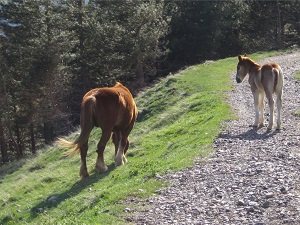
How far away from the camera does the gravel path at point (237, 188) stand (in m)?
7.71

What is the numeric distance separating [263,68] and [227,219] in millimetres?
7416

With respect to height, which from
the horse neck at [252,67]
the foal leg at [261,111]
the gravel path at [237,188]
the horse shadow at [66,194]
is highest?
the horse neck at [252,67]

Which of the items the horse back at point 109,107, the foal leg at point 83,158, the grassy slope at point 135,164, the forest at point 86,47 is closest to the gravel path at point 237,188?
the grassy slope at point 135,164

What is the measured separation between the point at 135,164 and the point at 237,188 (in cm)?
455

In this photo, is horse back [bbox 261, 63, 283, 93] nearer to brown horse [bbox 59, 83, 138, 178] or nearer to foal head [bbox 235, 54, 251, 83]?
foal head [bbox 235, 54, 251, 83]

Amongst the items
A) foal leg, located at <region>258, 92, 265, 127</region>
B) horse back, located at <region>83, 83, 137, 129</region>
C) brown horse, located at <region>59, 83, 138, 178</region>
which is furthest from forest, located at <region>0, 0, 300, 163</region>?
foal leg, located at <region>258, 92, 265, 127</region>

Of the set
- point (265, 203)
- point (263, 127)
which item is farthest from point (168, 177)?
point (263, 127)

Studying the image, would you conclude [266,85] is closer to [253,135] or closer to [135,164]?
[253,135]

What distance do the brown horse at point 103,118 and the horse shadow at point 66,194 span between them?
10.6 inches

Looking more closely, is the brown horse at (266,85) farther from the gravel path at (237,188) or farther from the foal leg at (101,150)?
the foal leg at (101,150)

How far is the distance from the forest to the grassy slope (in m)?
10.3

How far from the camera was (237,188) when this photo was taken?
8875 millimetres

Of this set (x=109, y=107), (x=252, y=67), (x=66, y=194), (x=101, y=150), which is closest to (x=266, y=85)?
(x=252, y=67)

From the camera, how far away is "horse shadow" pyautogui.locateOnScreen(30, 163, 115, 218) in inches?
478
